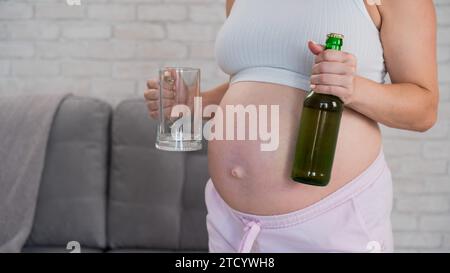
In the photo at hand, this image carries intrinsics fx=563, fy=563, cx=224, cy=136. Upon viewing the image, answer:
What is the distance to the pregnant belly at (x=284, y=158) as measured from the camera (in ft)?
2.37

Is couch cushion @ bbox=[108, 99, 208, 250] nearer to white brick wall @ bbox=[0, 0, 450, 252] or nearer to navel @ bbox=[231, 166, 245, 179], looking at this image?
white brick wall @ bbox=[0, 0, 450, 252]

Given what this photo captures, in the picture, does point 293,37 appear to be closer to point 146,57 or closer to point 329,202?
point 329,202

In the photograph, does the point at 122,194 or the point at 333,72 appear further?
the point at 122,194

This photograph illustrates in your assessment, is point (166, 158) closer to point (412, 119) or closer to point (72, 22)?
point (72, 22)

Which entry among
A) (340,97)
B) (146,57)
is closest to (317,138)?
(340,97)

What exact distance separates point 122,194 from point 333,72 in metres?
0.98

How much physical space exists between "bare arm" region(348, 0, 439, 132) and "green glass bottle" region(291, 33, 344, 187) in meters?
0.03

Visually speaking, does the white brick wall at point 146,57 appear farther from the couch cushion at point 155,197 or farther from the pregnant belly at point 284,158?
the pregnant belly at point 284,158

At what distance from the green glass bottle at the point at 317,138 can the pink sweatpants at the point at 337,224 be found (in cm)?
5

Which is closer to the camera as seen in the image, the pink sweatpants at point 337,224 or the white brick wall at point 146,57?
the pink sweatpants at point 337,224

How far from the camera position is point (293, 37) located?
2.34 feet

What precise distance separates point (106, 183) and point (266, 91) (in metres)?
0.88

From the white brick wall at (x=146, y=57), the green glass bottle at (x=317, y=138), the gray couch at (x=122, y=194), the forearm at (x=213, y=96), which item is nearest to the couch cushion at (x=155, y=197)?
the gray couch at (x=122, y=194)

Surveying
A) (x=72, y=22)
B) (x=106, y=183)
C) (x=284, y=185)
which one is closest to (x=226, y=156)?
(x=284, y=185)
